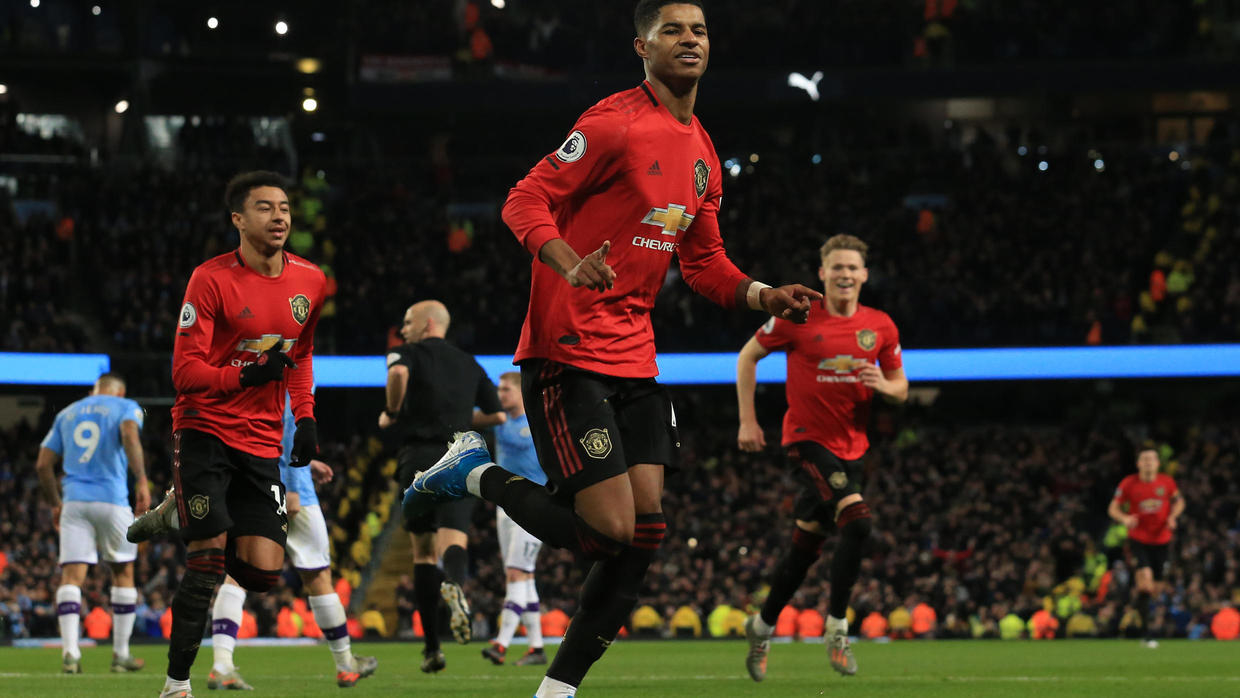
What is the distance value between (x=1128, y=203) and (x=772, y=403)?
8.17 meters

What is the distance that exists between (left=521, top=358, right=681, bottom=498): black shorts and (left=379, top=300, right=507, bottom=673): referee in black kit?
14.7 feet

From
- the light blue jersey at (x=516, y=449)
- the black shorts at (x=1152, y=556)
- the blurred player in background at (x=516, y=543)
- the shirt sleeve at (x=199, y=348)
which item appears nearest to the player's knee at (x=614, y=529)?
the shirt sleeve at (x=199, y=348)

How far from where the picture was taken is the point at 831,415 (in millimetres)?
10164

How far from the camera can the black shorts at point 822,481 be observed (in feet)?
32.2

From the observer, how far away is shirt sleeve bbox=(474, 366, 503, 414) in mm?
10750

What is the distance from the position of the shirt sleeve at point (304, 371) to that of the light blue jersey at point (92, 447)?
4.70m

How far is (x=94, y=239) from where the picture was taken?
31.9m

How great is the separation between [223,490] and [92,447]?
18.9 ft

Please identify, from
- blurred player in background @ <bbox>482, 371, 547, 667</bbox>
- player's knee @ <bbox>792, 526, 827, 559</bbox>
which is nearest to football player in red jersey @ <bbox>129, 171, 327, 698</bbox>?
player's knee @ <bbox>792, 526, 827, 559</bbox>

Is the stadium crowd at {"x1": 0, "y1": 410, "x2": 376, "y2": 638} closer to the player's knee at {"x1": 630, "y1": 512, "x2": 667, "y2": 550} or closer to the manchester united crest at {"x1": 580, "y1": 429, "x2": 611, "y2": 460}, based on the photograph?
the player's knee at {"x1": 630, "y1": 512, "x2": 667, "y2": 550}

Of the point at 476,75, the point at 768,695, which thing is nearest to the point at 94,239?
the point at 476,75

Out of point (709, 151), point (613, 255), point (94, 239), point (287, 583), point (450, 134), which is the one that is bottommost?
point (287, 583)

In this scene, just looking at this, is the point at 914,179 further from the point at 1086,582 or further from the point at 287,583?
the point at 287,583

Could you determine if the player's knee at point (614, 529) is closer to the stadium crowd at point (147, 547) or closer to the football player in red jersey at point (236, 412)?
the football player in red jersey at point (236, 412)
